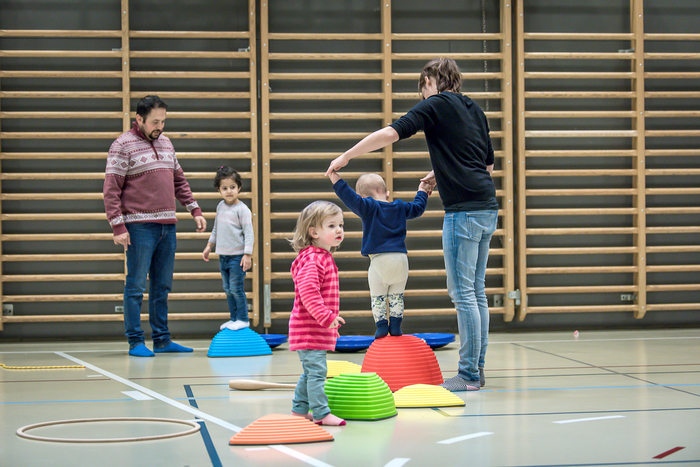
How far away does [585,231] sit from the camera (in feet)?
20.5

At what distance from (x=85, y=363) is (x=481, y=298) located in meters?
2.51

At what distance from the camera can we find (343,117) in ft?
20.0

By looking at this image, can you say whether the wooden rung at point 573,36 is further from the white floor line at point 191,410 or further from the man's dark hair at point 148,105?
the white floor line at point 191,410

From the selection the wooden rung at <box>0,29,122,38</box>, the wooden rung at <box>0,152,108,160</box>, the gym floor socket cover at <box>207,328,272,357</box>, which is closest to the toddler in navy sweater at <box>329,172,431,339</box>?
the gym floor socket cover at <box>207,328,272,357</box>

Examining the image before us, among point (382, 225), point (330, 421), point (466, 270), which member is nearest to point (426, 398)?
point (330, 421)

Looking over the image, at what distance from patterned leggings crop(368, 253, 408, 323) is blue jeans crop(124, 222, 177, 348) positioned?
183 cm

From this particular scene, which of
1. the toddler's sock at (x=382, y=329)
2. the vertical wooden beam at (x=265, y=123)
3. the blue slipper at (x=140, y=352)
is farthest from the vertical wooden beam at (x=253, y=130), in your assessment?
the toddler's sock at (x=382, y=329)

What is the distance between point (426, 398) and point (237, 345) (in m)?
2.12

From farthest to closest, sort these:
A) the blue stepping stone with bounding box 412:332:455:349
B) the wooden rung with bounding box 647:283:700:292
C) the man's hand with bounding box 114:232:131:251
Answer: the wooden rung with bounding box 647:283:700:292
the blue stepping stone with bounding box 412:332:455:349
the man's hand with bounding box 114:232:131:251

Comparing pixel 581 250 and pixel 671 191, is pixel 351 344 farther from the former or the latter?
pixel 671 191

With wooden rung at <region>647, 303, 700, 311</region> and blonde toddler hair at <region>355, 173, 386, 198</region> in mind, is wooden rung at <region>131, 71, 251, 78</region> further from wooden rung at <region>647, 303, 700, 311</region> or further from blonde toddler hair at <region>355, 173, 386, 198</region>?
wooden rung at <region>647, 303, 700, 311</region>

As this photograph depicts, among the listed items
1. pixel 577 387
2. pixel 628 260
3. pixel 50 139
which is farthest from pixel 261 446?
pixel 628 260

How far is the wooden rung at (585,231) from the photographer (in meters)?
6.20

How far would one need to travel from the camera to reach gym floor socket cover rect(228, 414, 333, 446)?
7.24 ft
